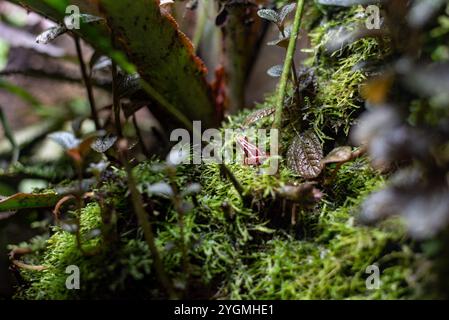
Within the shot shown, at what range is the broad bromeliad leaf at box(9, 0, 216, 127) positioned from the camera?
105 cm

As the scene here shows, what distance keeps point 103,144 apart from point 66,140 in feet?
0.83

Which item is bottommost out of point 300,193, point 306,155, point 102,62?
point 300,193

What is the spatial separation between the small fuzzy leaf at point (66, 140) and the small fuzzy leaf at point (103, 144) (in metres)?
0.22

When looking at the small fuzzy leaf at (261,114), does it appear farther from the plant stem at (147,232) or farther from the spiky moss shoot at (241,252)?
the plant stem at (147,232)

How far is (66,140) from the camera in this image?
0.77 m

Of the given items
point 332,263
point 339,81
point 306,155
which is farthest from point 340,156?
point 339,81

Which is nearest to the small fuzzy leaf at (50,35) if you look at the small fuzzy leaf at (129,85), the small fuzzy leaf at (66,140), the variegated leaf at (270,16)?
the small fuzzy leaf at (129,85)

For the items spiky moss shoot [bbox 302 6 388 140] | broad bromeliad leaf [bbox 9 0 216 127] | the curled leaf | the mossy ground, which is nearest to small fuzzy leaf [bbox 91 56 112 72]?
broad bromeliad leaf [bbox 9 0 216 127]

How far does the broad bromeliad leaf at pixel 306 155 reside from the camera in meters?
0.94

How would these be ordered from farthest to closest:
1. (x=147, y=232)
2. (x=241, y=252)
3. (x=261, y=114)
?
(x=261, y=114)
(x=241, y=252)
(x=147, y=232)

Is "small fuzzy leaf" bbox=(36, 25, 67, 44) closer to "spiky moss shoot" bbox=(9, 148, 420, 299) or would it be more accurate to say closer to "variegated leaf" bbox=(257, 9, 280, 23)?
"spiky moss shoot" bbox=(9, 148, 420, 299)

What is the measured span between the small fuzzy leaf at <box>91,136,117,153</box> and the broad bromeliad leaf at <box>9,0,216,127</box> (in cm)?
16

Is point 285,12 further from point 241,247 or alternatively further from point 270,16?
point 241,247

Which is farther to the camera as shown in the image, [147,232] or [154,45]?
[154,45]
